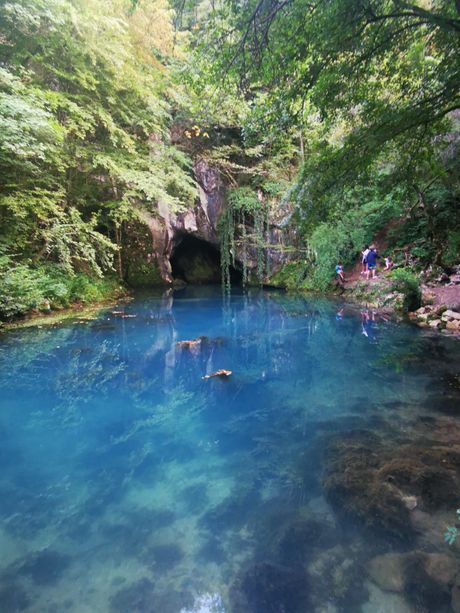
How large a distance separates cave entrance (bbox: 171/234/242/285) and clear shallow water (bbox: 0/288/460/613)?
658 inches

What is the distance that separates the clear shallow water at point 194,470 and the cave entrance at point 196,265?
1671 centimetres

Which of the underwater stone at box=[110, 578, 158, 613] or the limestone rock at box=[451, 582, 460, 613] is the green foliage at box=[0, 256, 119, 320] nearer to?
the underwater stone at box=[110, 578, 158, 613]

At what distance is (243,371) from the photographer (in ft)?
17.9

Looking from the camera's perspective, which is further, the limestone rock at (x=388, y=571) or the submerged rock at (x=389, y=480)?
the submerged rock at (x=389, y=480)

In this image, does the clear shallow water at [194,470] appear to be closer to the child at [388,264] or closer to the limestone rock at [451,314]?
the limestone rock at [451,314]

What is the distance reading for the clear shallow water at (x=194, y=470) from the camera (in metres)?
1.91

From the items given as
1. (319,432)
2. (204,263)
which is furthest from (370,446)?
(204,263)

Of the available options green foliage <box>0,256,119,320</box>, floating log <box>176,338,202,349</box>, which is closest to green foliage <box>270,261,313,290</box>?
green foliage <box>0,256,119,320</box>

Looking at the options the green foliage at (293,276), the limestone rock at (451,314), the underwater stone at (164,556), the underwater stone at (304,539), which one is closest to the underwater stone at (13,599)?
the underwater stone at (164,556)

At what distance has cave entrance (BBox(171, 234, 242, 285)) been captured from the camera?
75.6ft

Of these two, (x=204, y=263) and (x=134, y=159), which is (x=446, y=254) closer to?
(x=134, y=159)

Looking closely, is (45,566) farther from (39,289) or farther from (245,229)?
(245,229)

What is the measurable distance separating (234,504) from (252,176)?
17.2 m

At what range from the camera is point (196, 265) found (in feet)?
78.4
